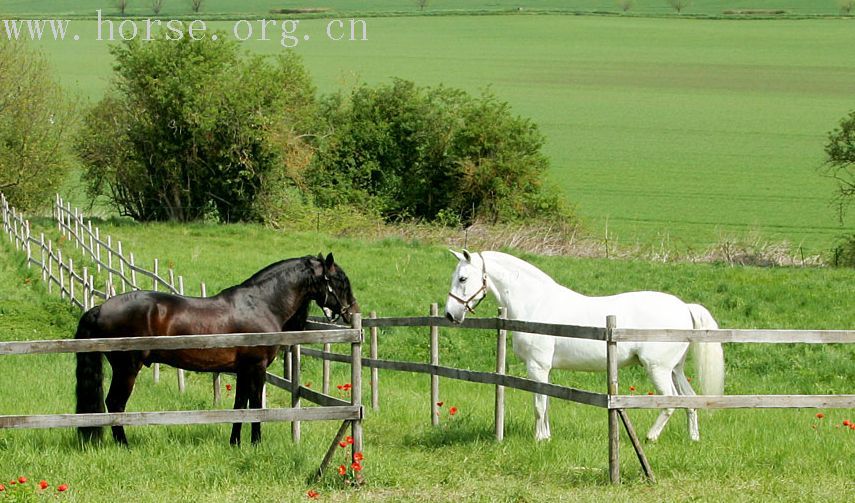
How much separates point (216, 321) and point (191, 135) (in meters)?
32.0

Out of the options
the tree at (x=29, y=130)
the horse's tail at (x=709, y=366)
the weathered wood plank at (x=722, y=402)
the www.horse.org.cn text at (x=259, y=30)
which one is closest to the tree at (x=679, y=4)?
the www.horse.org.cn text at (x=259, y=30)

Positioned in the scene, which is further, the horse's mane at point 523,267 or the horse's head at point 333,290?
the horse's mane at point 523,267

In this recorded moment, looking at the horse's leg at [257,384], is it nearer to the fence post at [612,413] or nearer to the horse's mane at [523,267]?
the horse's mane at [523,267]

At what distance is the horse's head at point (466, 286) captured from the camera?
1191cm

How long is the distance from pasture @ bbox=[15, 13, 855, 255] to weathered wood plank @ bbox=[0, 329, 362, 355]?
90.8 ft

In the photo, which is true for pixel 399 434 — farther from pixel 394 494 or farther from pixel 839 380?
pixel 839 380

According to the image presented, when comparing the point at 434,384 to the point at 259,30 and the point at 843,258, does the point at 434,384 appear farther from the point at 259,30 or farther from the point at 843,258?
the point at 259,30

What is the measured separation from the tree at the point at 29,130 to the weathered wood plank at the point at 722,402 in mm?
38466

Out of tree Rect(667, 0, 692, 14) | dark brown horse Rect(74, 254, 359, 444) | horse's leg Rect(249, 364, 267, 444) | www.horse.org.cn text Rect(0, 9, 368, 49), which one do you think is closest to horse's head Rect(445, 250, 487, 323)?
dark brown horse Rect(74, 254, 359, 444)

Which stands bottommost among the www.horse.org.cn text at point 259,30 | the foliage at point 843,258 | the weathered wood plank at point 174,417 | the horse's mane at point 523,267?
the foliage at point 843,258

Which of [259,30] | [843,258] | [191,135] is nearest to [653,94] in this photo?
[259,30]

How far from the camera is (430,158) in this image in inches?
1864

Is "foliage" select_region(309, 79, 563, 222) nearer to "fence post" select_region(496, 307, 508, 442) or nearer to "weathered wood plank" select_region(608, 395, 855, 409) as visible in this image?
"fence post" select_region(496, 307, 508, 442)

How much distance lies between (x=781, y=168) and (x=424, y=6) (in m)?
62.0
